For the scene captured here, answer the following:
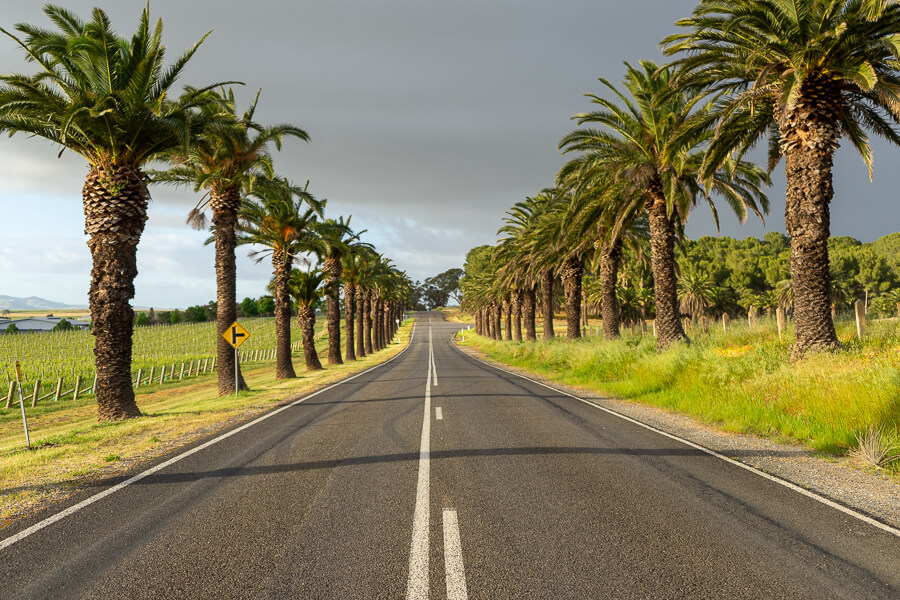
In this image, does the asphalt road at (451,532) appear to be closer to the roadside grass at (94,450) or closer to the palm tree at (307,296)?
the roadside grass at (94,450)

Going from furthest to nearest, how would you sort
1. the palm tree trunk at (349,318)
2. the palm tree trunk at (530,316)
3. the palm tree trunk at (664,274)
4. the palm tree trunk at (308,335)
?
the palm tree trunk at (530,316) → the palm tree trunk at (349,318) → the palm tree trunk at (308,335) → the palm tree trunk at (664,274)

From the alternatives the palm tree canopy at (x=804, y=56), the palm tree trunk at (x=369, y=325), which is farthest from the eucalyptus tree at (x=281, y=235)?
the palm tree trunk at (x=369, y=325)

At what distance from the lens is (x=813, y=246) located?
11609 millimetres

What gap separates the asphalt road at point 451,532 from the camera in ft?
11.7

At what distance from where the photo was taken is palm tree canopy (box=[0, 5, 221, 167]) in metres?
11.6

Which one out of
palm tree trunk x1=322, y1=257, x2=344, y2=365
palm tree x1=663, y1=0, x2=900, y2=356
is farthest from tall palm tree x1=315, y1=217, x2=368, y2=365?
palm tree x1=663, y1=0, x2=900, y2=356

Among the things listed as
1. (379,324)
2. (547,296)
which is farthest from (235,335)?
(379,324)

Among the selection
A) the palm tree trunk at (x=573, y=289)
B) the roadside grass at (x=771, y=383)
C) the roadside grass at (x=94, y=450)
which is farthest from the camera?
the palm tree trunk at (x=573, y=289)

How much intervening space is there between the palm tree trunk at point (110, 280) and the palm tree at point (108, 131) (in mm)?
21

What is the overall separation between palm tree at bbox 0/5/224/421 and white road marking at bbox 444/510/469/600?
11.2 meters

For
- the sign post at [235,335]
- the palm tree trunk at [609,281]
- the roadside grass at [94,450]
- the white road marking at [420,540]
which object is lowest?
the roadside grass at [94,450]

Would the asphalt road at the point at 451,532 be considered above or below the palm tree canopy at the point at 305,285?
below

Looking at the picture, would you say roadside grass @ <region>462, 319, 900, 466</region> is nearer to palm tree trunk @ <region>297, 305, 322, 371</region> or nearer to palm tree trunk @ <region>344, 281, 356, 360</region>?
palm tree trunk @ <region>297, 305, 322, 371</region>

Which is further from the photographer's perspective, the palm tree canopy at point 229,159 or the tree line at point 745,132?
the palm tree canopy at point 229,159
